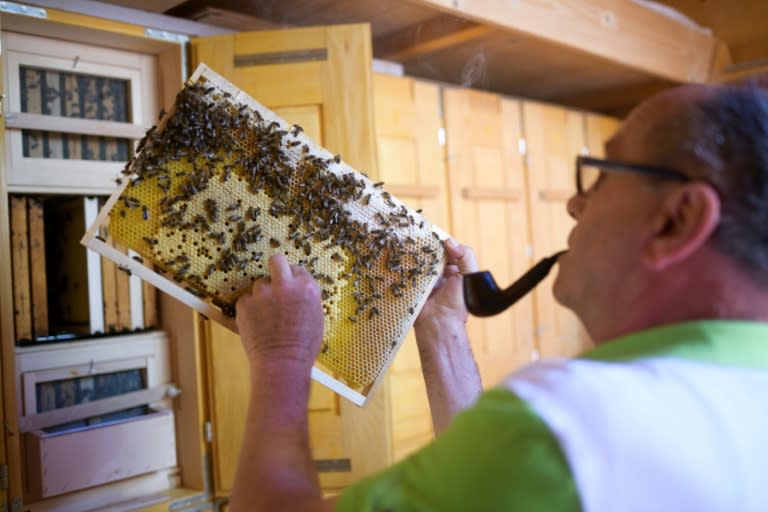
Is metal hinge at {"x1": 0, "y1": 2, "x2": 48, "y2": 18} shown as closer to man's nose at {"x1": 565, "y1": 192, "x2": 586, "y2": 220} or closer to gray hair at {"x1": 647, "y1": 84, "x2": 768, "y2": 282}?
man's nose at {"x1": 565, "y1": 192, "x2": 586, "y2": 220}

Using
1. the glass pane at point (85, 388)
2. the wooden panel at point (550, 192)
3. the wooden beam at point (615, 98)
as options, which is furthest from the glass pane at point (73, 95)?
the wooden beam at point (615, 98)

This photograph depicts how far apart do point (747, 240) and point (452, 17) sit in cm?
185

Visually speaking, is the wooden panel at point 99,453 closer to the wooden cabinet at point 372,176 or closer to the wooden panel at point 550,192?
the wooden cabinet at point 372,176

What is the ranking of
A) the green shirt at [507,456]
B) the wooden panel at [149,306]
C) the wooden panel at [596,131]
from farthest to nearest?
1. the wooden panel at [596,131]
2. the wooden panel at [149,306]
3. the green shirt at [507,456]

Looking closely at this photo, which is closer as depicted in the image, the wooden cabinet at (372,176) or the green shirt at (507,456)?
the green shirt at (507,456)

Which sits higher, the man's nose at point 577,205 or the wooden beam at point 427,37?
the wooden beam at point 427,37

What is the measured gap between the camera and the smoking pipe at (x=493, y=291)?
3.94 feet

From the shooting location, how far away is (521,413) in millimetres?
610

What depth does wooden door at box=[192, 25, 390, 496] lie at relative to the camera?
1958 mm

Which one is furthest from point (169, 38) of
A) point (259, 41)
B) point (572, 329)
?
point (572, 329)

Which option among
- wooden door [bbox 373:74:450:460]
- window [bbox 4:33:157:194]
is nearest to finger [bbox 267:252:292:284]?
window [bbox 4:33:157:194]

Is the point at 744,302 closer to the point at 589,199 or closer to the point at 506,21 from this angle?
the point at 589,199

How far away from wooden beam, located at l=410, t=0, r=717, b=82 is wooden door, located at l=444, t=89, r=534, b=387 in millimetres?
467

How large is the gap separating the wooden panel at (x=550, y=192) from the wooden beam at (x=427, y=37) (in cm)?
69
